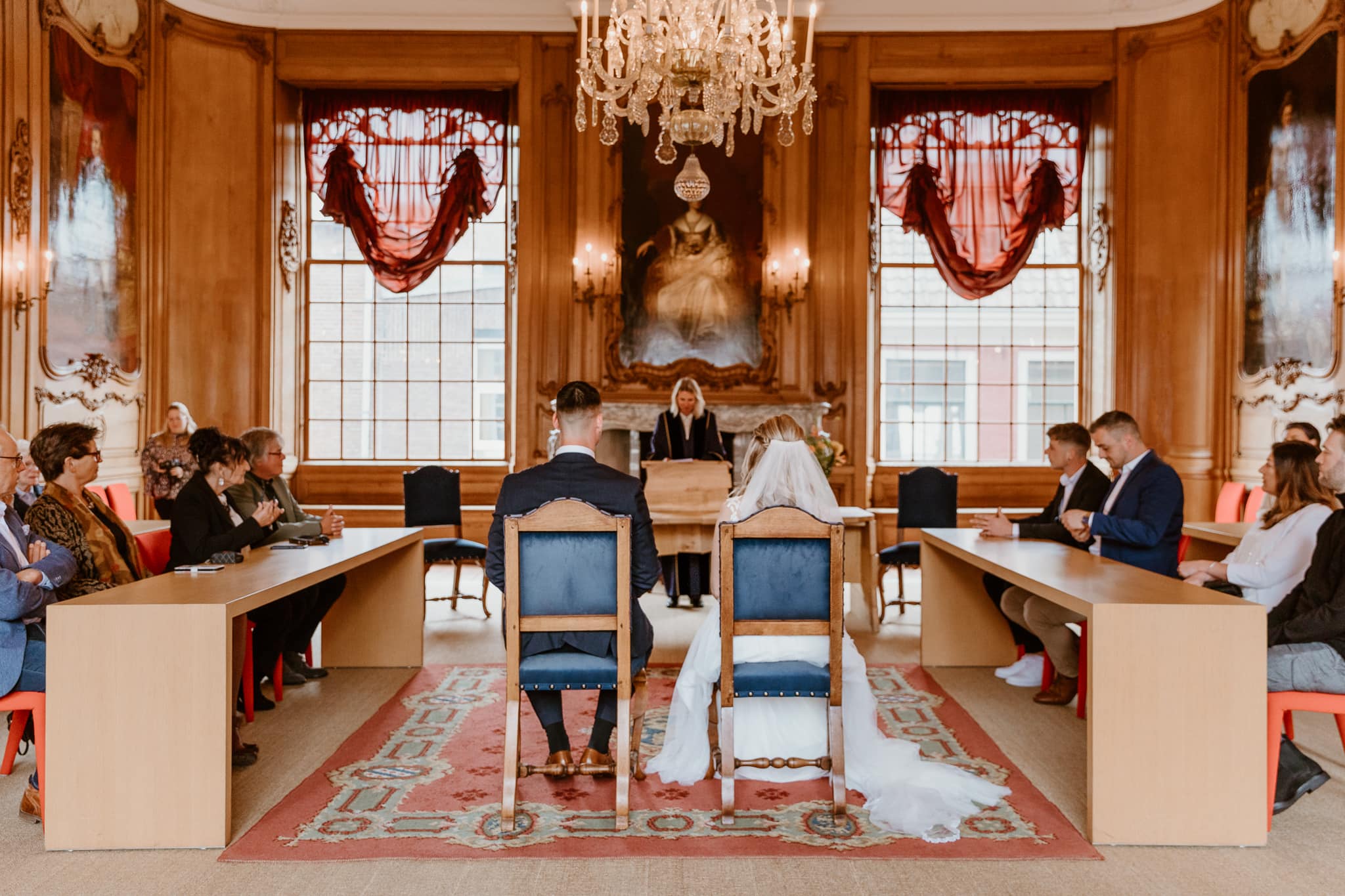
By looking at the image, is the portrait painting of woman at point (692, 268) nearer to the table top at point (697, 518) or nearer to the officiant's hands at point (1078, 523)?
the table top at point (697, 518)

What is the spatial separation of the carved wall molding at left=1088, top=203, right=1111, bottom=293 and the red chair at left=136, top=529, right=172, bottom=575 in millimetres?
8762

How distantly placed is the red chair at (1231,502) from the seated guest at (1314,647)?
5.01m

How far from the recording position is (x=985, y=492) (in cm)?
1098

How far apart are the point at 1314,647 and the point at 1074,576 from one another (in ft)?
2.66

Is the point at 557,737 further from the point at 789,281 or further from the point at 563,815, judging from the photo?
the point at 789,281

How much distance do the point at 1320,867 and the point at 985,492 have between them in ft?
25.5

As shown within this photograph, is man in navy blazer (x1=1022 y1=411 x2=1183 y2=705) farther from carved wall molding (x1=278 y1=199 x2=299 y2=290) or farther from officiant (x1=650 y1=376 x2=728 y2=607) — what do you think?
carved wall molding (x1=278 y1=199 x2=299 y2=290)

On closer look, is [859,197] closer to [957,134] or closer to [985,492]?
[957,134]

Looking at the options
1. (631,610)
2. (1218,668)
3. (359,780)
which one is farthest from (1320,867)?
(359,780)

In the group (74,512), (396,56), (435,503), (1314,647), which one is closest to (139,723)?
(74,512)

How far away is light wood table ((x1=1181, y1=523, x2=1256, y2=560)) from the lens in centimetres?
624

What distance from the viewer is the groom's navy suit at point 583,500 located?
152 inches

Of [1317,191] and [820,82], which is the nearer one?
[1317,191]

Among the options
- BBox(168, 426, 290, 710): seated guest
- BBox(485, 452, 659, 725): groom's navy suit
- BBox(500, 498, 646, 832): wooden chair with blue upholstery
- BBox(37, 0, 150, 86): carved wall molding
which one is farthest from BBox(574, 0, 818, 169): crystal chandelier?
BBox(37, 0, 150, 86): carved wall molding
